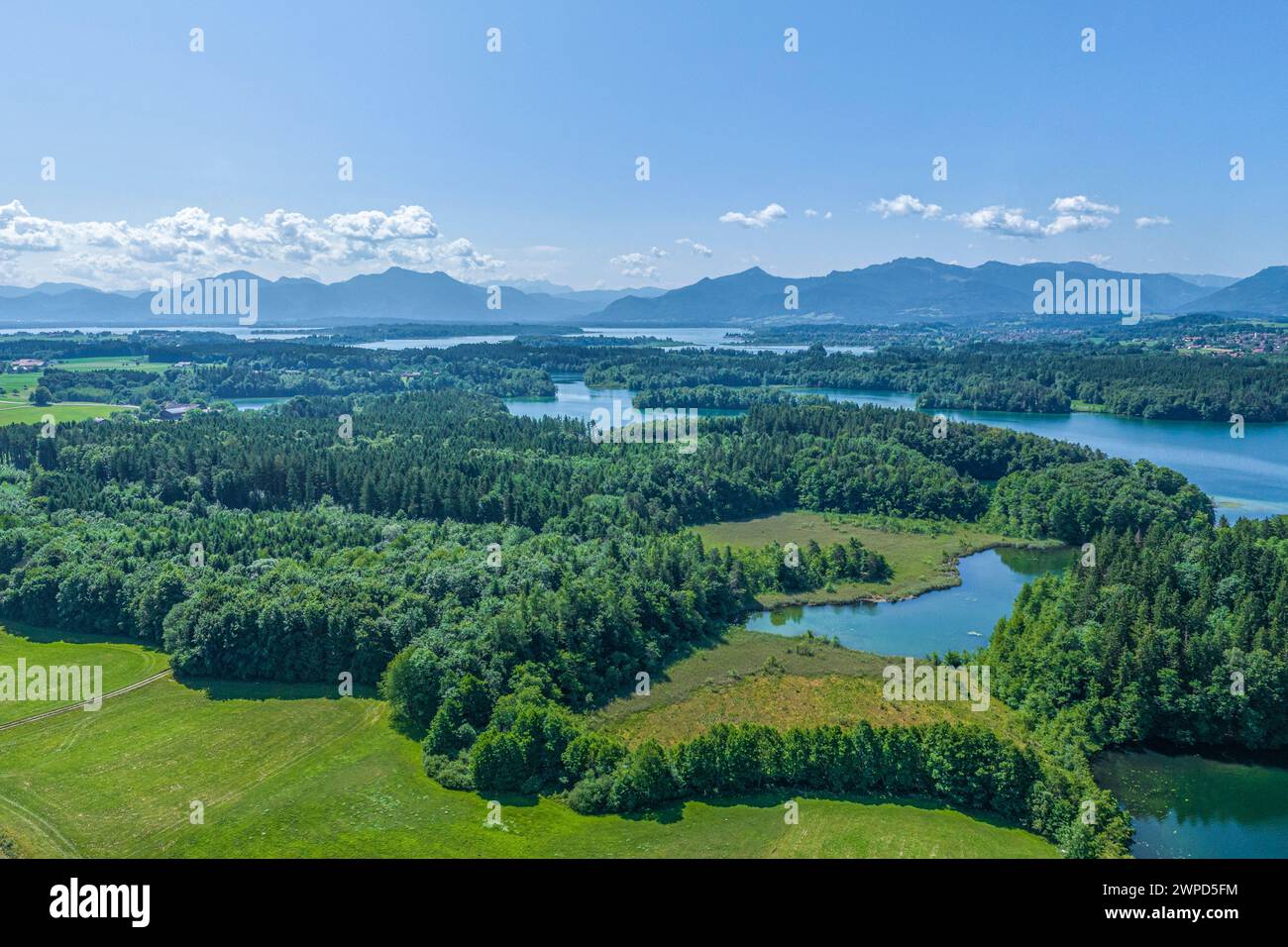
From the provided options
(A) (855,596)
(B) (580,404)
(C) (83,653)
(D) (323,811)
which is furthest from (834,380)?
(D) (323,811)

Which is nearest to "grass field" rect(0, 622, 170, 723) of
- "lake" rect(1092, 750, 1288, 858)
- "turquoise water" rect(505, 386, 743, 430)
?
"lake" rect(1092, 750, 1288, 858)

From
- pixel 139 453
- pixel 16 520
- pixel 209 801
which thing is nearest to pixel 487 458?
pixel 139 453

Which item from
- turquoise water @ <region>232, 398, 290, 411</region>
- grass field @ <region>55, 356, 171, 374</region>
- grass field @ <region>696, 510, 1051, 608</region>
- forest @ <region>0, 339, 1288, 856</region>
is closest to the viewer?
forest @ <region>0, 339, 1288, 856</region>

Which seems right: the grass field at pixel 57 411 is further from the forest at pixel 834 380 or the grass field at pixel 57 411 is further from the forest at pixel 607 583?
the forest at pixel 607 583

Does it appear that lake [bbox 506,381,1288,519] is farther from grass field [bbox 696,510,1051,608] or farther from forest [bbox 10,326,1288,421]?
grass field [bbox 696,510,1051,608]

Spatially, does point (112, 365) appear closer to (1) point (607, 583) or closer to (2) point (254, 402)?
(2) point (254, 402)

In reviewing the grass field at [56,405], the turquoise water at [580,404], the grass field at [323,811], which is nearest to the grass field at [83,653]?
the grass field at [323,811]
